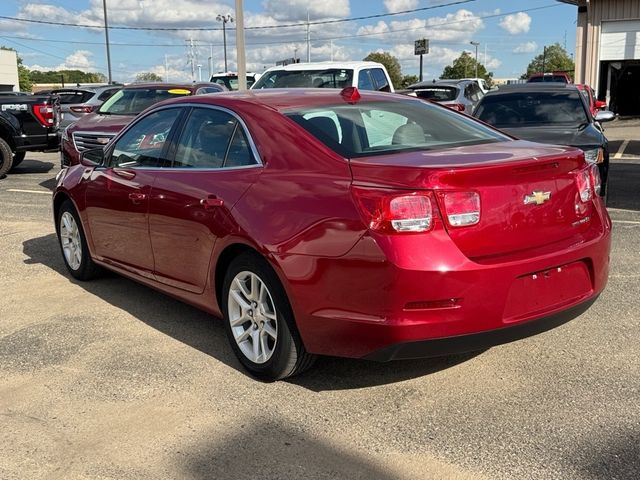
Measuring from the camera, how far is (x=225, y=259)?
405 centimetres

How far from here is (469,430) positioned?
3293 mm

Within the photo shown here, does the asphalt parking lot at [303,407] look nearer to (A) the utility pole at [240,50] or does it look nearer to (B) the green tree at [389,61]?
(A) the utility pole at [240,50]

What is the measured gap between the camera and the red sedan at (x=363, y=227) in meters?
3.20

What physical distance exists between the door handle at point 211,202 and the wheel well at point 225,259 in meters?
0.26

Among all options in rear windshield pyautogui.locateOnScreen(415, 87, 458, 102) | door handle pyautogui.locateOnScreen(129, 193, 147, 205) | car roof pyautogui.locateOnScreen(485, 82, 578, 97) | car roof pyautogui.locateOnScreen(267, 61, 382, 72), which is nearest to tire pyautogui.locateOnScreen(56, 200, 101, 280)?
door handle pyautogui.locateOnScreen(129, 193, 147, 205)

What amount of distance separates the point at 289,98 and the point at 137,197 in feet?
4.27

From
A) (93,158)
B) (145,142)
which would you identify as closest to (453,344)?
(145,142)

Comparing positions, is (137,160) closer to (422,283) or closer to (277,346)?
(277,346)

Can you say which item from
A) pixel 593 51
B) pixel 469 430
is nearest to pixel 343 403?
pixel 469 430

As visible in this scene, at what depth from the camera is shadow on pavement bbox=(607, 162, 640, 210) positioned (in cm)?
943

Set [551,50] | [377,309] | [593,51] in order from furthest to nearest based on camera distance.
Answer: [551,50] → [593,51] → [377,309]

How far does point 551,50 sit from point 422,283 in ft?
401

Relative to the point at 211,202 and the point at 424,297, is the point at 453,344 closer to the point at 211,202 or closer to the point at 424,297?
the point at 424,297

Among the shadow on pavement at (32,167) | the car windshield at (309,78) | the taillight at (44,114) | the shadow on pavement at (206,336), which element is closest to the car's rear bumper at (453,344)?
the shadow on pavement at (206,336)
